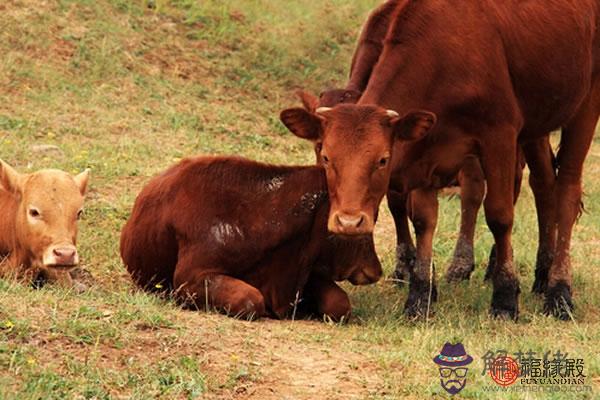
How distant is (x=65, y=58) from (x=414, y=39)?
8.25 metres

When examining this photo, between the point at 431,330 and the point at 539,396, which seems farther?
the point at 431,330

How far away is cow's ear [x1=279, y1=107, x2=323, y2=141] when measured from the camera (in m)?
8.34

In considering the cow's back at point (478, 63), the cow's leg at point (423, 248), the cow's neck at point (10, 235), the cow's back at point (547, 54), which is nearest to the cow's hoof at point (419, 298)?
the cow's leg at point (423, 248)

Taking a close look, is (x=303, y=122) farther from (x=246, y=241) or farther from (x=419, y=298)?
(x=419, y=298)

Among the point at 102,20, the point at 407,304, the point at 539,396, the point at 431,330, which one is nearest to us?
the point at 539,396

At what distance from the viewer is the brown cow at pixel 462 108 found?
8.12 meters

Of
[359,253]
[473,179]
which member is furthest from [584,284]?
[359,253]

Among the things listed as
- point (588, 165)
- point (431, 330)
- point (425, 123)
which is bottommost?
point (588, 165)

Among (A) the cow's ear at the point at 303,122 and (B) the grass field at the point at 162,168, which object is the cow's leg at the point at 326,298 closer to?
(B) the grass field at the point at 162,168

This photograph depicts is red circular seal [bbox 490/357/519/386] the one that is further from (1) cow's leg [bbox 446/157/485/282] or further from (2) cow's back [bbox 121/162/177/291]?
(1) cow's leg [bbox 446/157/485/282]

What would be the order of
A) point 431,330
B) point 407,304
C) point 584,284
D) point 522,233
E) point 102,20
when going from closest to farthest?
1. point 431,330
2. point 407,304
3. point 584,284
4. point 522,233
5. point 102,20

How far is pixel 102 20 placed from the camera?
17016 mm

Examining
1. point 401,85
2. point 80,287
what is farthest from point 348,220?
point 80,287

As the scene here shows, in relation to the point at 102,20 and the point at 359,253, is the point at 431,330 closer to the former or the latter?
the point at 359,253
